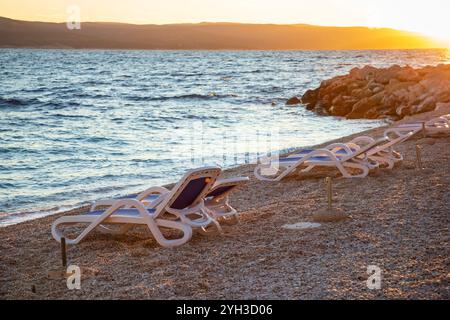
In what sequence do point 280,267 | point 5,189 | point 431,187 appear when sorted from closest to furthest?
point 280,267 → point 431,187 → point 5,189

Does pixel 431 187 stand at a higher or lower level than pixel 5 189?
higher

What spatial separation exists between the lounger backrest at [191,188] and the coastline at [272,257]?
0.46 m

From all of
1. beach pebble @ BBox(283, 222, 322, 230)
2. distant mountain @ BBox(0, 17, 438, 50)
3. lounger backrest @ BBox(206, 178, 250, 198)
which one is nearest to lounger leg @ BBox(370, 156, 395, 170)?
beach pebble @ BBox(283, 222, 322, 230)

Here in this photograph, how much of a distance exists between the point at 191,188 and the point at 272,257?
49.0 inches

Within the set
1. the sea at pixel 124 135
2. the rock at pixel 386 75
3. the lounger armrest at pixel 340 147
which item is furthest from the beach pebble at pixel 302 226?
the rock at pixel 386 75

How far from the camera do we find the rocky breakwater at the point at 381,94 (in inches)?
1037

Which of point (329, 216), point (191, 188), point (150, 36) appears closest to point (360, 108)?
point (329, 216)

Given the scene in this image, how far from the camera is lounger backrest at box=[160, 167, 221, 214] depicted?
709 cm

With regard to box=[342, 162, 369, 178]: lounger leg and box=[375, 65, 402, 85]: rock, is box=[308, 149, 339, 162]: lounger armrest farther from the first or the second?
box=[375, 65, 402, 85]: rock

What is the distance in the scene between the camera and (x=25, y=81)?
5475 centimetres

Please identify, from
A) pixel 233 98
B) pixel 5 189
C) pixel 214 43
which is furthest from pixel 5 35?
pixel 5 189

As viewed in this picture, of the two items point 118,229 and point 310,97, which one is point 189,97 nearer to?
point 310,97

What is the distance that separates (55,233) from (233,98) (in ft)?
116

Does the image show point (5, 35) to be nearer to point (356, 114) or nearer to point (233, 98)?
point (233, 98)
